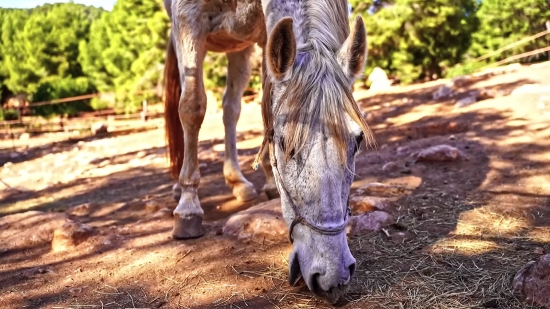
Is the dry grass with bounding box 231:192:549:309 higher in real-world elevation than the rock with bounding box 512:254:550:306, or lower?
lower

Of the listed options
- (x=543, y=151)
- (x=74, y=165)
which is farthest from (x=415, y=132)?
(x=74, y=165)

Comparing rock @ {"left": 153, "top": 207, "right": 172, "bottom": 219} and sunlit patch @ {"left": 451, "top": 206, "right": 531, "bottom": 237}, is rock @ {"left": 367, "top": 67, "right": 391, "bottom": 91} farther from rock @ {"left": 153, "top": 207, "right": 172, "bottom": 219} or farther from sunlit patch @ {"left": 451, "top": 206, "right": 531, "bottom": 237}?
sunlit patch @ {"left": 451, "top": 206, "right": 531, "bottom": 237}

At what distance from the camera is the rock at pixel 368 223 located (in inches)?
123

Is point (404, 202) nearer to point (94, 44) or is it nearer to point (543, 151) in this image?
point (543, 151)

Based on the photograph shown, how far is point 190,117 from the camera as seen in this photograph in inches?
143

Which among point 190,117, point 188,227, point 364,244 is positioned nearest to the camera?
point 364,244

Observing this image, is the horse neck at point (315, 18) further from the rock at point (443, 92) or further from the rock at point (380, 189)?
the rock at point (443, 92)

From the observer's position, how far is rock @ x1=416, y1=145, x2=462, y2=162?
4.70 meters

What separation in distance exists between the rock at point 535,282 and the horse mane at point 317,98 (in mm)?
1052

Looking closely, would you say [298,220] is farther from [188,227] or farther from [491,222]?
[491,222]

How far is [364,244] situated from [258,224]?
824mm

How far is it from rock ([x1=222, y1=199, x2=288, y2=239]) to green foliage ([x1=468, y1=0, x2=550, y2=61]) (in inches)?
980

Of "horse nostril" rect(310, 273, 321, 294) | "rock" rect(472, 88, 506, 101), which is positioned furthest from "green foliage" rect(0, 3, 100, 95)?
"horse nostril" rect(310, 273, 321, 294)

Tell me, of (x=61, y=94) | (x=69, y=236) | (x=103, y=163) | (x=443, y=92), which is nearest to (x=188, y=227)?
(x=69, y=236)
